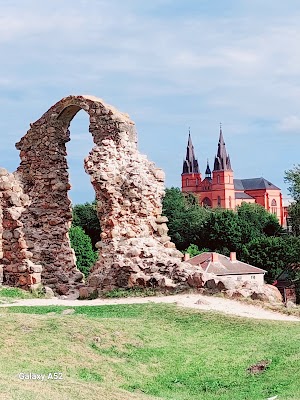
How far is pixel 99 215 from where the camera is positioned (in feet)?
56.5

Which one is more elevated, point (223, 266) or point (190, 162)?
point (190, 162)

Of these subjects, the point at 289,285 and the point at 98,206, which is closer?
the point at 98,206

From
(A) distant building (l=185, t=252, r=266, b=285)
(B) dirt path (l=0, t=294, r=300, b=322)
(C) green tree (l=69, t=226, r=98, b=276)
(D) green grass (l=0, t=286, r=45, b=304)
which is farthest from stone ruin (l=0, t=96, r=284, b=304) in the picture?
(A) distant building (l=185, t=252, r=266, b=285)

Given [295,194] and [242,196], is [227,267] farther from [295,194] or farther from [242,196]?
[242,196]

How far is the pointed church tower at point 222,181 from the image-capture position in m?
150

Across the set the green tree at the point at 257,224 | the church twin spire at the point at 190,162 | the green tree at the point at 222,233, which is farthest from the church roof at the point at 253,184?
the green tree at the point at 222,233

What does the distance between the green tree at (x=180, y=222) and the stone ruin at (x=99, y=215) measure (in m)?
44.6

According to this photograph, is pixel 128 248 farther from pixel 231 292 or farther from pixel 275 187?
pixel 275 187

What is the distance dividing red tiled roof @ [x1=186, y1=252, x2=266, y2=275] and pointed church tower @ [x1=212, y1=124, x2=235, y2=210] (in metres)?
97.6

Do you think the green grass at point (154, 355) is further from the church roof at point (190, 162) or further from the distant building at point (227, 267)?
the church roof at point (190, 162)

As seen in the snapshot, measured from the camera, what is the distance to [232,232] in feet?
198

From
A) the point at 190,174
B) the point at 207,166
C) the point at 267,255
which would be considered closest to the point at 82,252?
the point at 267,255

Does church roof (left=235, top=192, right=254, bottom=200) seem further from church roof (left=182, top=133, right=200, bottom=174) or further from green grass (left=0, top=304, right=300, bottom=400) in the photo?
green grass (left=0, top=304, right=300, bottom=400)

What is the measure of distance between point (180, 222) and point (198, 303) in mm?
52359
